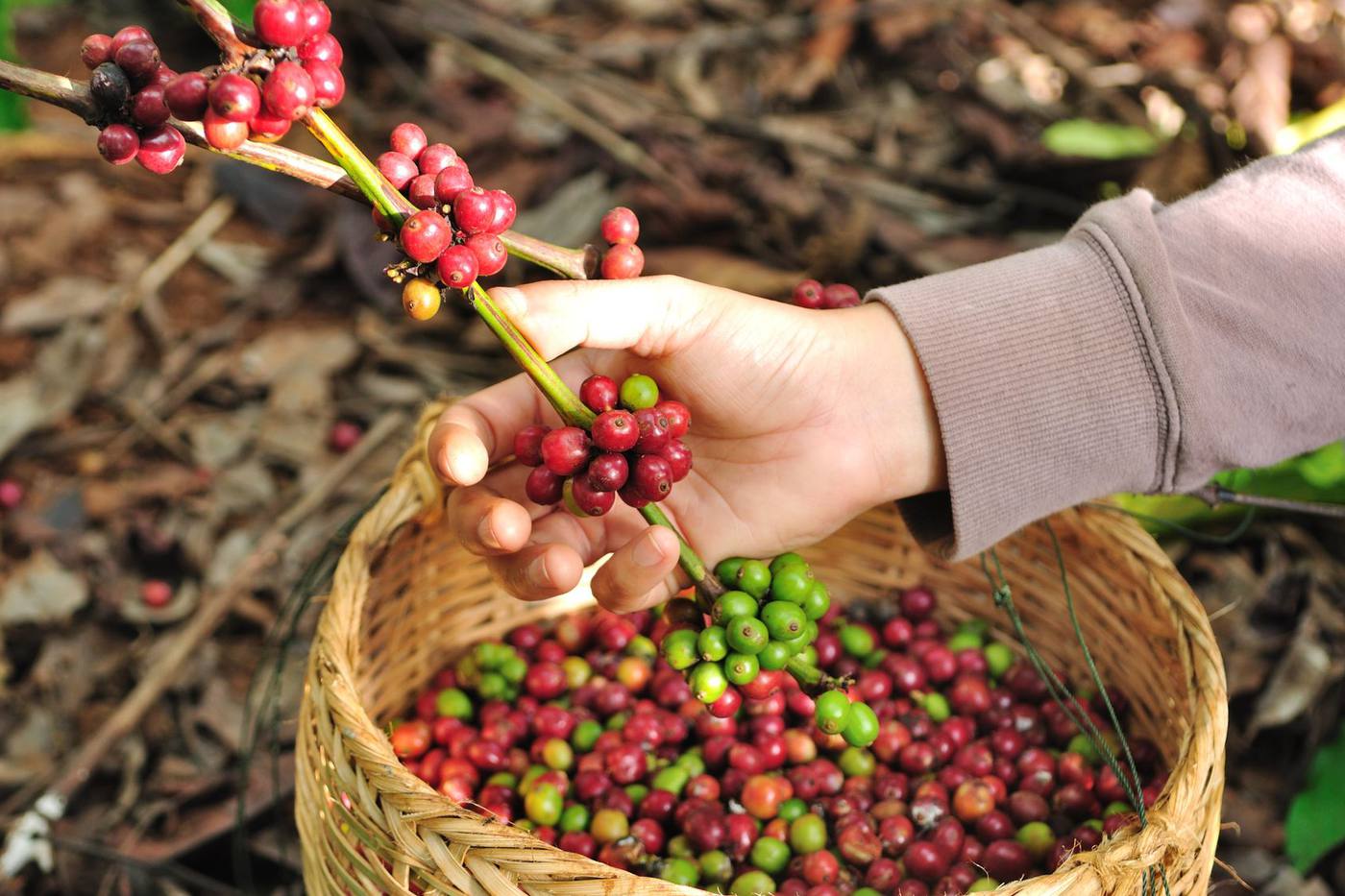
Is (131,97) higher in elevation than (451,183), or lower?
higher

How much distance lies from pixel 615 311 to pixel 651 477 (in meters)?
0.34

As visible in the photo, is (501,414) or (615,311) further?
(501,414)

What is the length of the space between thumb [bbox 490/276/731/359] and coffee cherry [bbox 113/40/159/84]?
23.3 inches

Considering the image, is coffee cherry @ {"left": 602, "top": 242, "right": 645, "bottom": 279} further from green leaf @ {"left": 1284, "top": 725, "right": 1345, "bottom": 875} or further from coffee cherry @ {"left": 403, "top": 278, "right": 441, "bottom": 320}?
green leaf @ {"left": 1284, "top": 725, "right": 1345, "bottom": 875}

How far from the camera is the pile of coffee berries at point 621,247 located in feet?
6.00

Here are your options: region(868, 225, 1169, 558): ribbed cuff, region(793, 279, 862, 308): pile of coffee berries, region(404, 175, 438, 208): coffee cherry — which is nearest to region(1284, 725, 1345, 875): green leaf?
region(868, 225, 1169, 558): ribbed cuff

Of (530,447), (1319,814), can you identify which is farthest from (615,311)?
(1319,814)

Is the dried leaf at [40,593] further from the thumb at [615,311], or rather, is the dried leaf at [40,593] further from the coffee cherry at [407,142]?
the coffee cherry at [407,142]

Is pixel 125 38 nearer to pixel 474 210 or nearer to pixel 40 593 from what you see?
pixel 474 210

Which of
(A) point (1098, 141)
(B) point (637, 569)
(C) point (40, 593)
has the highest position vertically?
(B) point (637, 569)

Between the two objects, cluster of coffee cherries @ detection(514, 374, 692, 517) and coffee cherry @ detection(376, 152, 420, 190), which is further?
cluster of coffee cherries @ detection(514, 374, 692, 517)

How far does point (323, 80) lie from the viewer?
134 cm

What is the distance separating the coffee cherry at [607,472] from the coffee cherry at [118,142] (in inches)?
29.3

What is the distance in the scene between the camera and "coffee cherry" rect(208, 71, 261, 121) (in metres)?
1.21
